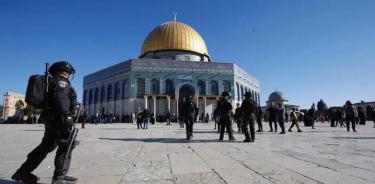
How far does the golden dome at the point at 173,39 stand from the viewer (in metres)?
39.6

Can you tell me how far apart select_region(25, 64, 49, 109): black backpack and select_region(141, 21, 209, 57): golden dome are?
121ft

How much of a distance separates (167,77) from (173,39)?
601cm

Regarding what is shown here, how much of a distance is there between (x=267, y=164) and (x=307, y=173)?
0.71 meters

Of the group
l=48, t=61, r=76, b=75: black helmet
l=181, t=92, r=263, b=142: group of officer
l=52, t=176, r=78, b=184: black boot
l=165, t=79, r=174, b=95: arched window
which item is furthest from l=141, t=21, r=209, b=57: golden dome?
l=52, t=176, r=78, b=184: black boot

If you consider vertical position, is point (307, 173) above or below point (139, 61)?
below

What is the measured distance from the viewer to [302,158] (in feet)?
14.5

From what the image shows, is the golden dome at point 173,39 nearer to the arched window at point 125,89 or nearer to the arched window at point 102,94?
the arched window at point 125,89

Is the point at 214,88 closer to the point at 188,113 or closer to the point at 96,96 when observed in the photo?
the point at 96,96

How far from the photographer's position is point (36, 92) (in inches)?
114

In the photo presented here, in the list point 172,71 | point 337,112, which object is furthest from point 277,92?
point 337,112

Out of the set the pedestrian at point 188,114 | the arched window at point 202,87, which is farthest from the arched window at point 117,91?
the pedestrian at point 188,114

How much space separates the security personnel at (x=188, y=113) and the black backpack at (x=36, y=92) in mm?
5575

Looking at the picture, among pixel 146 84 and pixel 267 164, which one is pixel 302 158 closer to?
pixel 267 164

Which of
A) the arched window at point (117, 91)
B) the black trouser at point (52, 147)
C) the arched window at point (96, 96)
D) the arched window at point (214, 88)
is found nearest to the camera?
the black trouser at point (52, 147)
